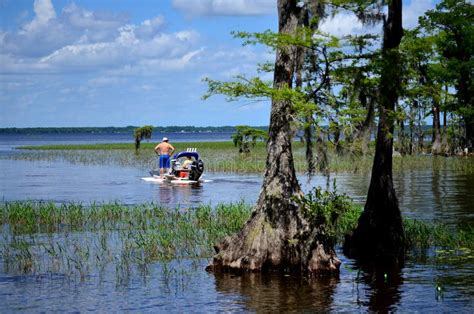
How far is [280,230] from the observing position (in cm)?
1628

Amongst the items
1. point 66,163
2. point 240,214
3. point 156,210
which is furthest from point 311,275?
point 66,163

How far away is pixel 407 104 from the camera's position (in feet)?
68.0

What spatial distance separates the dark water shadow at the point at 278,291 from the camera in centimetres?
1429

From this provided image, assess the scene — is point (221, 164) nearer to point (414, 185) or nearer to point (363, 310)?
point (414, 185)

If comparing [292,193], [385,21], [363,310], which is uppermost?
[385,21]

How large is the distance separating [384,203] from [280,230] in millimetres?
3305

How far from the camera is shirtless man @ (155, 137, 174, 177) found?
41.8 m

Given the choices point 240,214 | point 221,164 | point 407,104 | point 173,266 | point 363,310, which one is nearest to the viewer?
point 363,310

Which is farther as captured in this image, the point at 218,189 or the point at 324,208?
the point at 218,189

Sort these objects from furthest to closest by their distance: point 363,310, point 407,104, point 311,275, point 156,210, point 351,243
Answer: point 156,210 → point 407,104 → point 351,243 → point 311,275 → point 363,310

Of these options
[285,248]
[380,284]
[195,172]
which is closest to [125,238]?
[285,248]

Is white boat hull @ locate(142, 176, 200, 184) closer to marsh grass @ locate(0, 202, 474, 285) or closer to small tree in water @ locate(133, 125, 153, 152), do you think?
marsh grass @ locate(0, 202, 474, 285)

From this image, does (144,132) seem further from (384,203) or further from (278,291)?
(278,291)

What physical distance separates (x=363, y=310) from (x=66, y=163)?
168 ft
